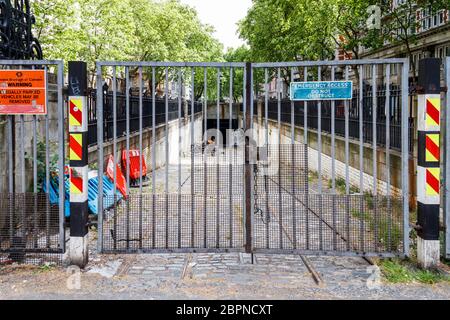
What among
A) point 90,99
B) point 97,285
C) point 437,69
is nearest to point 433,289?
point 437,69

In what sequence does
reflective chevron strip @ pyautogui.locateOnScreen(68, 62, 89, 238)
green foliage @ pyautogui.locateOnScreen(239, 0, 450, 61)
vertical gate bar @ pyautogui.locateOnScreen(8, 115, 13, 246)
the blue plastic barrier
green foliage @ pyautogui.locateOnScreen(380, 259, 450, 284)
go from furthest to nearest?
1. green foliage @ pyautogui.locateOnScreen(239, 0, 450, 61)
2. the blue plastic barrier
3. vertical gate bar @ pyautogui.locateOnScreen(8, 115, 13, 246)
4. reflective chevron strip @ pyautogui.locateOnScreen(68, 62, 89, 238)
5. green foliage @ pyautogui.locateOnScreen(380, 259, 450, 284)

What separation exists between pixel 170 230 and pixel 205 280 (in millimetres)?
2894

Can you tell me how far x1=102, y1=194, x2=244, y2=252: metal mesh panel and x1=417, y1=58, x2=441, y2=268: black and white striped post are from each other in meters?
2.36

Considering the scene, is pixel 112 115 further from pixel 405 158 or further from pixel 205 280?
pixel 405 158

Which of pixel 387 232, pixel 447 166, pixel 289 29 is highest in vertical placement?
pixel 289 29

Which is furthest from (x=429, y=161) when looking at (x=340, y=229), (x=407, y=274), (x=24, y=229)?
(x=24, y=229)

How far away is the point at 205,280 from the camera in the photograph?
21.1ft

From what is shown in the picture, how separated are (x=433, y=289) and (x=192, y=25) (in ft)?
140

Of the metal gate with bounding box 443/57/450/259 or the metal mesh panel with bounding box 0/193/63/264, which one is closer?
the metal gate with bounding box 443/57/450/259

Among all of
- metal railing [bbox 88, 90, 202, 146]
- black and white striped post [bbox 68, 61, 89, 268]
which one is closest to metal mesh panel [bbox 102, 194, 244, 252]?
black and white striped post [bbox 68, 61, 89, 268]

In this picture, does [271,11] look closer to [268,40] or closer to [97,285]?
[268,40]

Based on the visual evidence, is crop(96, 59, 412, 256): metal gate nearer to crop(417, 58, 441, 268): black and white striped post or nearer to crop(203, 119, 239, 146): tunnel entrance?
crop(417, 58, 441, 268): black and white striped post

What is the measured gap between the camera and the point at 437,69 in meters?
6.62

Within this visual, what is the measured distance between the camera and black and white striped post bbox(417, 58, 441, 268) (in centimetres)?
660
